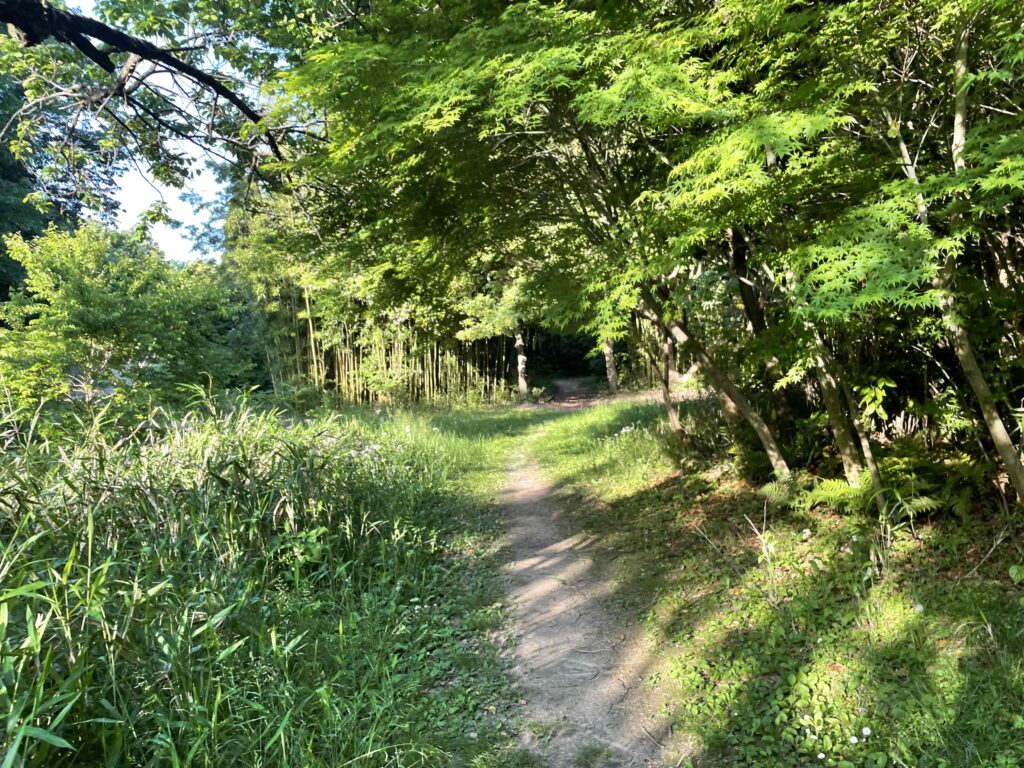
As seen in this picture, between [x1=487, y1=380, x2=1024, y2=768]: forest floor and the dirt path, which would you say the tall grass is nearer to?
the dirt path

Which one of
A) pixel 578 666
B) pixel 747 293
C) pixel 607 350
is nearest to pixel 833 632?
pixel 578 666

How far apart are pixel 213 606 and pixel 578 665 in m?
1.78

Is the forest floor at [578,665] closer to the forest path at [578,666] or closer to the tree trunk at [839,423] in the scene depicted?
the forest path at [578,666]

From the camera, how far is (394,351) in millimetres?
13312

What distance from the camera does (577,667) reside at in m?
2.95

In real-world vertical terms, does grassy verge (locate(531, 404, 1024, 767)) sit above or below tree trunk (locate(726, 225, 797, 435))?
below

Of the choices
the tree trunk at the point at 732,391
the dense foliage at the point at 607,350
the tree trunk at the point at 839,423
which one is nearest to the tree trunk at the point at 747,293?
the dense foliage at the point at 607,350

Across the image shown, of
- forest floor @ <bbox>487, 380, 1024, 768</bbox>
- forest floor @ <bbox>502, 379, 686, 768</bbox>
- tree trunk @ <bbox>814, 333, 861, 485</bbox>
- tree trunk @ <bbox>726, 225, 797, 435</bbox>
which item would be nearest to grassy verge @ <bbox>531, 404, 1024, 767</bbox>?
forest floor @ <bbox>487, 380, 1024, 768</bbox>

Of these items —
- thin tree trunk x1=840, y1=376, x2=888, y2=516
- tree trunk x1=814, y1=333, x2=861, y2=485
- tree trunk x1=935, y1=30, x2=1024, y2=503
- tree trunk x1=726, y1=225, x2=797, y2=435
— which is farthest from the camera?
tree trunk x1=726, y1=225, x2=797, y2=435

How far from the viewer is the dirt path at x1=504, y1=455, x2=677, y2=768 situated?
2.37 m

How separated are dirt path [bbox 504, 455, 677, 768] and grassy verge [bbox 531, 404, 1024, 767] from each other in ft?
0.58

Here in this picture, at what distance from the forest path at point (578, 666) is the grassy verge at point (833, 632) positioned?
17 cm

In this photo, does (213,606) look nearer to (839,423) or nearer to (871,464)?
(871,464)

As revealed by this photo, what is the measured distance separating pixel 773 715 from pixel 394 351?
38.6 ft
